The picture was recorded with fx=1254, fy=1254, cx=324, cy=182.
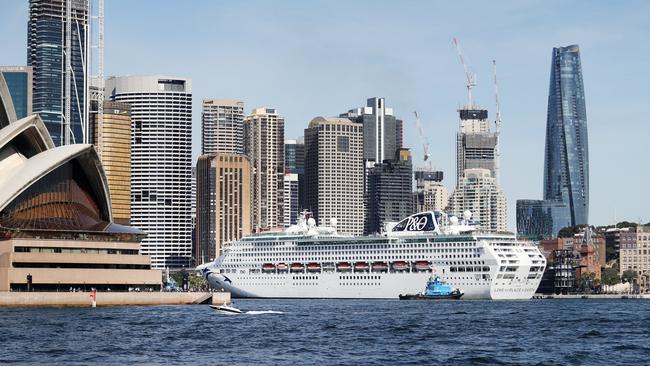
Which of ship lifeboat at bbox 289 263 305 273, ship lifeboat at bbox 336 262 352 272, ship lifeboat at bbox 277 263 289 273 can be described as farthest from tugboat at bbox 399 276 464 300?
ship lifeboat at bbox 277 263 289 273

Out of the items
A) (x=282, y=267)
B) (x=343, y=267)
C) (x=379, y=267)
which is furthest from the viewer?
(x=282, y=267)

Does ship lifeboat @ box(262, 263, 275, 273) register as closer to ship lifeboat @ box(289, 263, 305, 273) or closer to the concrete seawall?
ship lifeboat @ box(289, 263, 305, 273)

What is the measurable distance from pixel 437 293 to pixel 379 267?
13.6 metres

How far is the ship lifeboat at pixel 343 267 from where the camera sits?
168 metres

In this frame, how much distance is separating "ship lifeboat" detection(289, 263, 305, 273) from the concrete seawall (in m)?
50.3

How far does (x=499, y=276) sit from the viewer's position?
156m

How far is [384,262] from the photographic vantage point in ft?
541

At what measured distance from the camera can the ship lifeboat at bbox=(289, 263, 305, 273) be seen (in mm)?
172500

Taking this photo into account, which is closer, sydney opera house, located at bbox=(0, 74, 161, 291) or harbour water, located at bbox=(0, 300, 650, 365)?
harbour water, located at bbox=(0, 300, 650, 365)

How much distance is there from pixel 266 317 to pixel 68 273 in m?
20.8

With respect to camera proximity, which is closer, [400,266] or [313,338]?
[313,338]

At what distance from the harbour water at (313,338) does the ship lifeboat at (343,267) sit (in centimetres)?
6030

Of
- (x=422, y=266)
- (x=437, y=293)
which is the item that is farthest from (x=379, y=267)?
(x=437, y=293)

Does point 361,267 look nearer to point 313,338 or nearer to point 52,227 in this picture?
point 52,227
